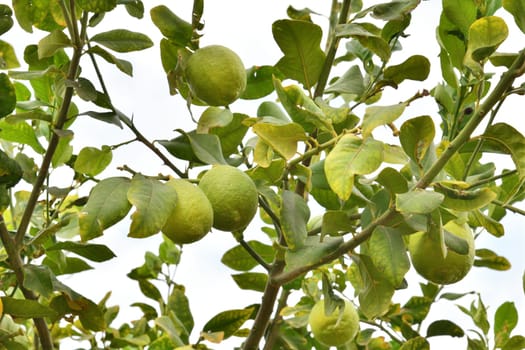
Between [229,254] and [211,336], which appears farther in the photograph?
[229,254]

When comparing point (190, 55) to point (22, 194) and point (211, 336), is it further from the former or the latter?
point (22, 194)

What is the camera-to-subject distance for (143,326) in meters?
2.27

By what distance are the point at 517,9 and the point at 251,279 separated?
1031 mm

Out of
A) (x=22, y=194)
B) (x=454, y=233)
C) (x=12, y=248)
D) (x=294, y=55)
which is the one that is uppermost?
(x=22, y=194)

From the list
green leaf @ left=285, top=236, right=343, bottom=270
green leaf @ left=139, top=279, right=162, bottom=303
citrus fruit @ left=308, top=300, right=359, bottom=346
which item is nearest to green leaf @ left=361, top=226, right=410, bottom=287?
green leaf @ left=285, top=236, right=343, bottom=270

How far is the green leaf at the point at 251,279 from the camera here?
6.34 ft

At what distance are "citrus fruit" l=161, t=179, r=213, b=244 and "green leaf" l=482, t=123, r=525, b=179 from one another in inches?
19.8

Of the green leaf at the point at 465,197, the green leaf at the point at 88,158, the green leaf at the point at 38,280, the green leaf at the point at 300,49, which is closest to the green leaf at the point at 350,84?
the green leaf at the point at 300,49

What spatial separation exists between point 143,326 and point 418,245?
118 cm

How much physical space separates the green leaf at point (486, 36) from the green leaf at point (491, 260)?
3.05ft

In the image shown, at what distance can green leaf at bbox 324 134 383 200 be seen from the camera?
103cm

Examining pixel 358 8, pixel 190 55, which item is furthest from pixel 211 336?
pixel 358 8

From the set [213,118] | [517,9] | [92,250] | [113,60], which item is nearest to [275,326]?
[92,250]

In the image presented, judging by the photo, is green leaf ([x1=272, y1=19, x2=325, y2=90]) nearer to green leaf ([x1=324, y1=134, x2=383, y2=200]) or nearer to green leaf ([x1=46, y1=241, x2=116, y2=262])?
green leaf ([x1=324, y1=134, x2=383, y2=200])
